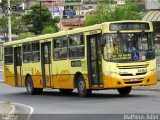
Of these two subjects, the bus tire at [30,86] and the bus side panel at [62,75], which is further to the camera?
the bus tire at [30,86]

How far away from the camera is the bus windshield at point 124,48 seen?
71.8ft

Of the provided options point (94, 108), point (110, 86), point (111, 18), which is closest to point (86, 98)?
point (110, 86)

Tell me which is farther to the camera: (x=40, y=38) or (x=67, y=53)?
(x=40, y=38)

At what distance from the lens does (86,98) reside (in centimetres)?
2303

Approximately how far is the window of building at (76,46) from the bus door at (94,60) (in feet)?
1.70

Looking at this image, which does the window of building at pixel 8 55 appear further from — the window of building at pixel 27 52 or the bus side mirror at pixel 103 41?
the bus side mirror at pixel 103 41

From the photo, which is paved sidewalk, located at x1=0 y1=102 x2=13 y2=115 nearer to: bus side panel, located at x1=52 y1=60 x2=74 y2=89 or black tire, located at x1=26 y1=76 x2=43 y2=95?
bus side panel, located at x1=52 y1=60 x2=74 y2=89

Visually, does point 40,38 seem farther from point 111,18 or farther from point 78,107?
point 111,18

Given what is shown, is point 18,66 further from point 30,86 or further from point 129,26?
point 129,26

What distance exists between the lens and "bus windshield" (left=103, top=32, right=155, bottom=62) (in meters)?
21.9

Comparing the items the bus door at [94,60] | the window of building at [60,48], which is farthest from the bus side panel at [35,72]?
the bus door at [94,60]

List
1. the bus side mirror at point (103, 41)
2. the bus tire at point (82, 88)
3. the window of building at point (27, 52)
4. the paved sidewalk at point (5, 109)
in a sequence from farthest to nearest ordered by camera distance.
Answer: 1. the window of building at point (27, 52)
2. the bus tire at point (82, 88)
3. the bus side mirror at point (103, 41)
4. the paved sidewalk at point (5, 109)

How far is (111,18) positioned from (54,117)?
65.4 meters

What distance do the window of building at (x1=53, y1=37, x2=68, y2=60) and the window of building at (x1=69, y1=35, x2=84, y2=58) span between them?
0.53m
